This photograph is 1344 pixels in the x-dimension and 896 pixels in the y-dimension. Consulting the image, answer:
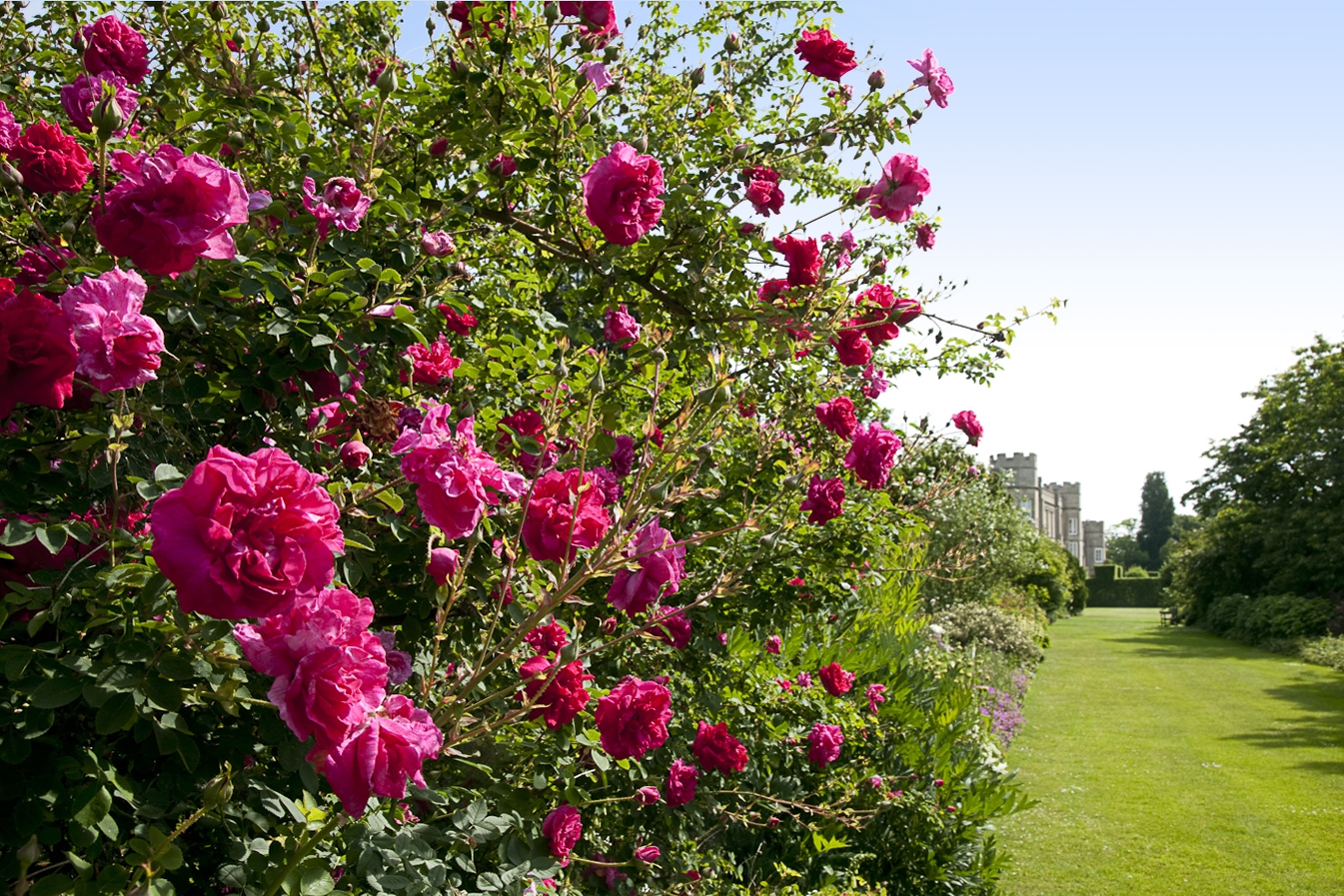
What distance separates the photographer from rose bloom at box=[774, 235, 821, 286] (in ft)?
7.19

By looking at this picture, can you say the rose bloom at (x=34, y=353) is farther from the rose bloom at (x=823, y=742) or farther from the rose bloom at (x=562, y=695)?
the rose bloom at (x=823, y=742)

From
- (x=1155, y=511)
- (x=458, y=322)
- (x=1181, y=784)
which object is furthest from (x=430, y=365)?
(x=1155, y=511)

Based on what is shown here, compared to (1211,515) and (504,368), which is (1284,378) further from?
(504,368)

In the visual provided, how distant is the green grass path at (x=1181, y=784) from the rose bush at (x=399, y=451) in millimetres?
3711

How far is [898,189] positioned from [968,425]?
155 cm

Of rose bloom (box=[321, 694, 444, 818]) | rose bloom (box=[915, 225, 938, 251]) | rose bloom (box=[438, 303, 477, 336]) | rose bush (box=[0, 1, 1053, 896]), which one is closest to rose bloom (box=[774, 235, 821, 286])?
rose bush (box=[0, 1, 1053, 896])

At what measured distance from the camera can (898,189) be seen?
2.33 metres

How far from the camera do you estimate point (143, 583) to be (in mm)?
1110

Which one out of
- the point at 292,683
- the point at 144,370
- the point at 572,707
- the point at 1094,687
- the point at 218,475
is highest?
the point at 144,370

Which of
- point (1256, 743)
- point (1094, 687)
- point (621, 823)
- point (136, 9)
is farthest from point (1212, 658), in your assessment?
point (136, 9)

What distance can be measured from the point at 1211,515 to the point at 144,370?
29558 millimetres

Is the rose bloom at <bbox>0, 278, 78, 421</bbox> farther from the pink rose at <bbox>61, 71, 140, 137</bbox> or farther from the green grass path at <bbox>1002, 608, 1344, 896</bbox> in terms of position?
the green grass path at <bbox>1002, 608, 1344, 896</bbox>

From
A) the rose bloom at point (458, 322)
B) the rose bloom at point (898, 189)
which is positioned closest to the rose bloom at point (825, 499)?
the rose bloom at point (898, 189)

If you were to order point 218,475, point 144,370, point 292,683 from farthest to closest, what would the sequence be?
point 144,370
point 292,683
point 218,475
